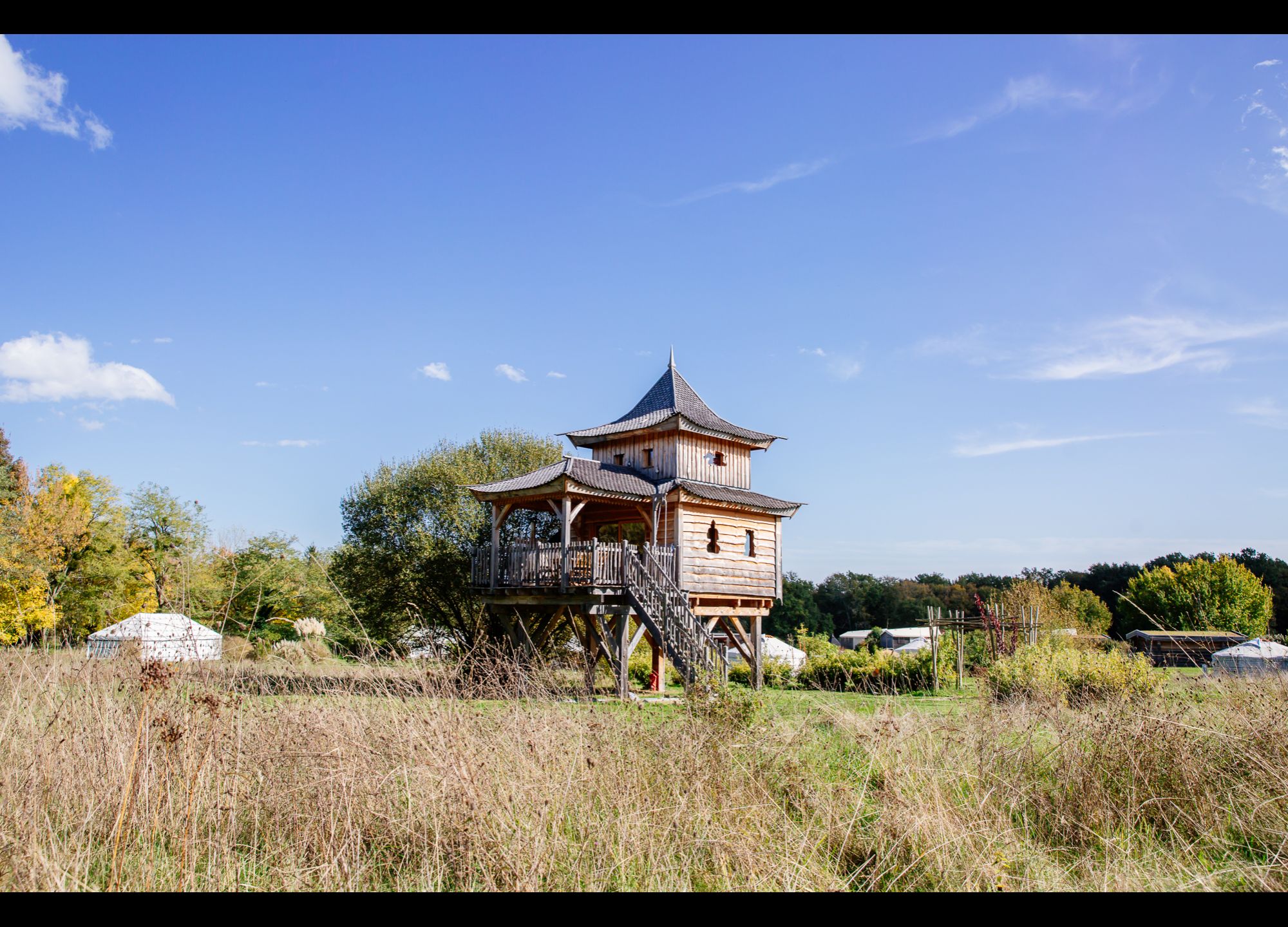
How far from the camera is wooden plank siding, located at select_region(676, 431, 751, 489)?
2219cm

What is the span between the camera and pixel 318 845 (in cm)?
501

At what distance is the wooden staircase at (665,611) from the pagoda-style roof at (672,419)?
4253mm

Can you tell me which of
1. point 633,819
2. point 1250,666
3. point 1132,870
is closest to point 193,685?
point 633,819

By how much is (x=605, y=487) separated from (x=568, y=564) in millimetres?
1991

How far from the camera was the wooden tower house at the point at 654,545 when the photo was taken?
1844 centimetres

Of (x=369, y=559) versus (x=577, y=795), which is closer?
(x=577, y=795)

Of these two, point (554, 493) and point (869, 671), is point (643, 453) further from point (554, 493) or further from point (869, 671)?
point (869, 671)

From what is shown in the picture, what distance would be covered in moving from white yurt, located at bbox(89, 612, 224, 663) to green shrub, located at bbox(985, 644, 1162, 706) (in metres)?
11.0

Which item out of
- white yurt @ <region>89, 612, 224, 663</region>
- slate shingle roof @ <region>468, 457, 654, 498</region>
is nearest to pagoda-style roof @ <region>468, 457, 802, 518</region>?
slate shingle roof @ <region>468, 457, 654, 498</region>

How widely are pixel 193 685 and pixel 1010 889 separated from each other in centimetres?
581

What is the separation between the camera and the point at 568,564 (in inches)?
732

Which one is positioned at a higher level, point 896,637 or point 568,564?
point 568,564

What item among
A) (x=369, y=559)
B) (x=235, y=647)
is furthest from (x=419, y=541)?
(x=235, y=647)

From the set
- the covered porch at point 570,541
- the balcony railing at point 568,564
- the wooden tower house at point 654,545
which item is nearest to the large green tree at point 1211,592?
the wooden tower house at point 654,545
